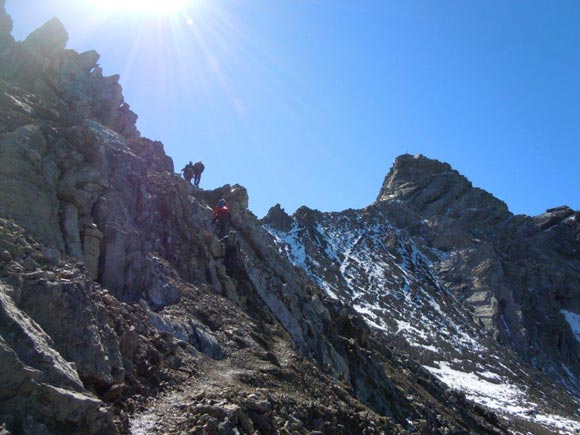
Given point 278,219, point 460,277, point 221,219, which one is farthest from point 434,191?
point 221,219

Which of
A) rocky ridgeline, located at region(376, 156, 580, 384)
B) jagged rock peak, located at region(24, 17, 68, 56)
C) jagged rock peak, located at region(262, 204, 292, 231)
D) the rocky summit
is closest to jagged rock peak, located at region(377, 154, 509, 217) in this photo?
rocky ridgeline, located at region(376, 156, 580, 384)

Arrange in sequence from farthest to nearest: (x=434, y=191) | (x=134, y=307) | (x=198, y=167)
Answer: (x=434, y=191) → (x=198, y=167) → (x=134, y=307)

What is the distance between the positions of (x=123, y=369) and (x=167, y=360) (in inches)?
111

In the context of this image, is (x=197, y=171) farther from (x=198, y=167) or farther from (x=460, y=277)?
(x=460, y=277)

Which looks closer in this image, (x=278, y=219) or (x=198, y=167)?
(x=198, y=167)

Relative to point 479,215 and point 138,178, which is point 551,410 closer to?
point 138,178

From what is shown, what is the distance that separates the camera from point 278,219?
130m

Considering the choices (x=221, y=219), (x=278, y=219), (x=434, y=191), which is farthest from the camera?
(x=434, y=191)

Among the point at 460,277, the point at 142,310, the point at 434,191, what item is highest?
the point at 434,191

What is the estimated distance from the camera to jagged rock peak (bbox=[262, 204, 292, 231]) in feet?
419

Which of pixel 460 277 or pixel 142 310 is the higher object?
pixel 460 277

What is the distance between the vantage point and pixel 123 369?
12453 mm

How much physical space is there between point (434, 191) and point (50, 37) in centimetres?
13987

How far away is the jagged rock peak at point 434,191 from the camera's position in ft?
506
